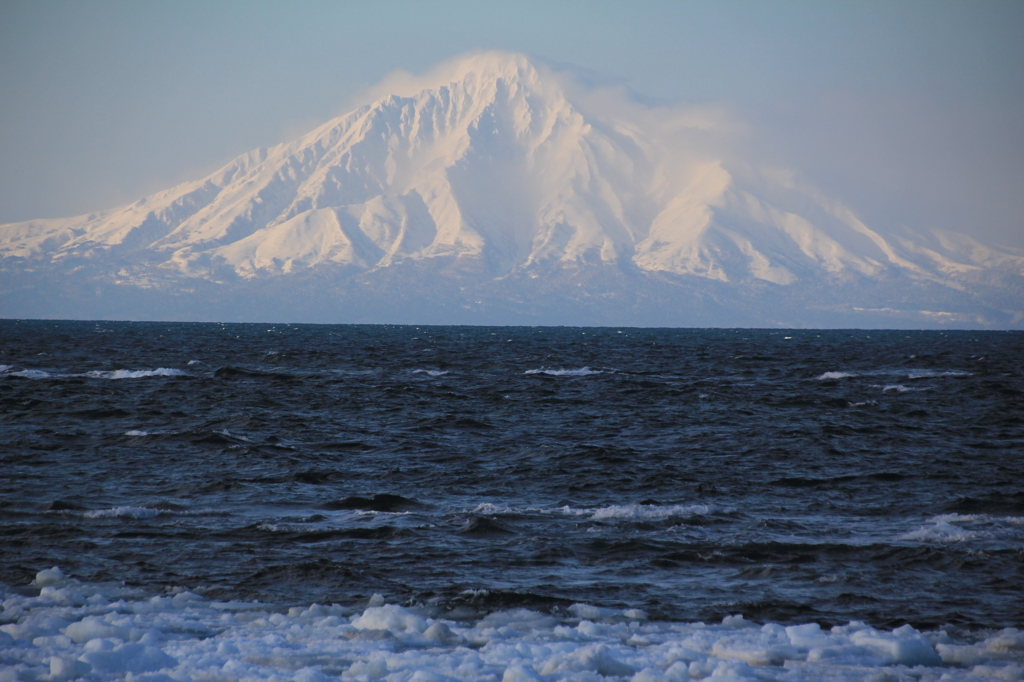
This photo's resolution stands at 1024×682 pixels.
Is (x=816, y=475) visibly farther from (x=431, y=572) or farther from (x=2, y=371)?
(x=2, y=371)

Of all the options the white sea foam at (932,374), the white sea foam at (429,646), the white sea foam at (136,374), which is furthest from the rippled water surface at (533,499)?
the white sea foam at (932,374)

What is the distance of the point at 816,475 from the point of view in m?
22.5

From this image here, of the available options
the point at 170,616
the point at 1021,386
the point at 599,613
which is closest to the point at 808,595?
the point at 599,613

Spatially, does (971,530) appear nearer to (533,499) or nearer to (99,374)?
(533,499)

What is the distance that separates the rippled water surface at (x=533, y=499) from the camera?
13031 mm

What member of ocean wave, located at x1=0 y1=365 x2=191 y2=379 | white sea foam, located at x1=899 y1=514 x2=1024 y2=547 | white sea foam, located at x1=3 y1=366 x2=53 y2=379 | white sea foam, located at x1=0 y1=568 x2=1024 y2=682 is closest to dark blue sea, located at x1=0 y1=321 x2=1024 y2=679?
white sea foam, located at x1=899 y1=514 x2=1024 y2=547

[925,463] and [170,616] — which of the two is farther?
[925,463]

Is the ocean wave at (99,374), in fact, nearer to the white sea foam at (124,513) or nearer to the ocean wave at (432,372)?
the ocean wave at (432,372)

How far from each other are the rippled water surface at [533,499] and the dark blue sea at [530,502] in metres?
0.08

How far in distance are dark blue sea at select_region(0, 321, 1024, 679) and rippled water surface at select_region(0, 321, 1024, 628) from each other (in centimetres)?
8

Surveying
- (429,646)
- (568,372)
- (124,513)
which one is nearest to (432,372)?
(568,372)

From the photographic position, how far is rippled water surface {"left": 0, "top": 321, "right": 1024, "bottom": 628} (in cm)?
1303

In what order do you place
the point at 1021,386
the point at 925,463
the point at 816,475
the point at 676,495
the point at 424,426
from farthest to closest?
1. the point at 1021,386
2. the point at 424,426
3. the point at 925,463
4. the point at 816,475
5. the point at 676,495

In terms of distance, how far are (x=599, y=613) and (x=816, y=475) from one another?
12462 mm
